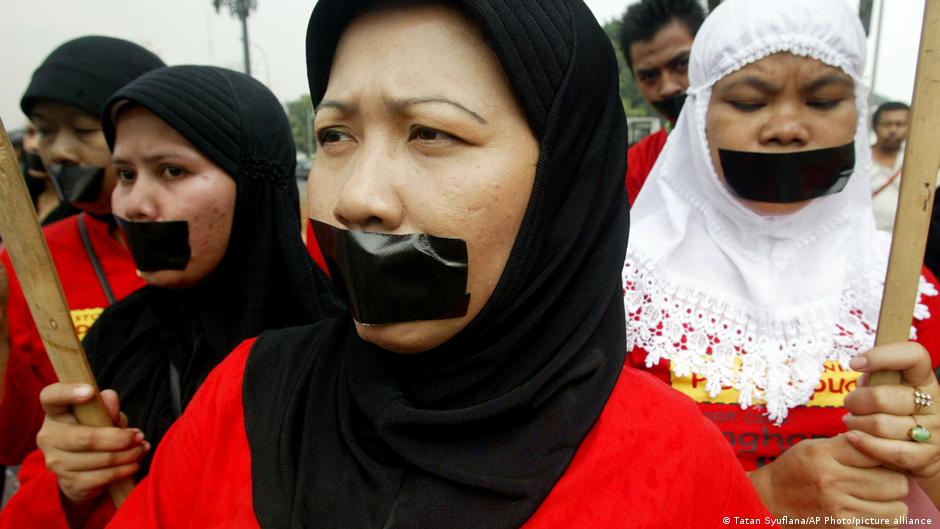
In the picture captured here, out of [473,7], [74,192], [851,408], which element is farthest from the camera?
[74,192]

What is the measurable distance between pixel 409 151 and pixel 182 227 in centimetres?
96

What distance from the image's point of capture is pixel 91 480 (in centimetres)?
132

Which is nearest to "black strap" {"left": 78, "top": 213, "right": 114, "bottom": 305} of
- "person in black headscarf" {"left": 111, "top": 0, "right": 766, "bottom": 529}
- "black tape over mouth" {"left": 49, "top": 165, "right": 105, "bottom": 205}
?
"black tape over mouth" {"left": 49, "top": 165, "right": 105, "bottom": 205}

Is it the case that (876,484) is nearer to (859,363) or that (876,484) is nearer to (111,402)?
(859,363)

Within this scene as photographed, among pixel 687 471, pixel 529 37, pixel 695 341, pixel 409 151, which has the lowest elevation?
pixel 687 471

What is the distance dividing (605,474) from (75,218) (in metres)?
2.27

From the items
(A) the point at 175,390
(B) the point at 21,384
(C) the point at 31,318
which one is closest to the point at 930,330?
(A) the point at 175,390

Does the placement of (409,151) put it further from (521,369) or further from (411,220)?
(521,369)

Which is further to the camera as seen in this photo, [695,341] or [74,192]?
[74,192]

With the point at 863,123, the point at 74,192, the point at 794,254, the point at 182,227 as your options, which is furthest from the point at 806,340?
the point at 74,192

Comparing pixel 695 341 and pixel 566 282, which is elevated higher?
pixel 566 282

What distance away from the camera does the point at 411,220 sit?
96 centimetres

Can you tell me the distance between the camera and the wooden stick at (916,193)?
1000 mm

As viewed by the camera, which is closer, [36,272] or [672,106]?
[36,272]
